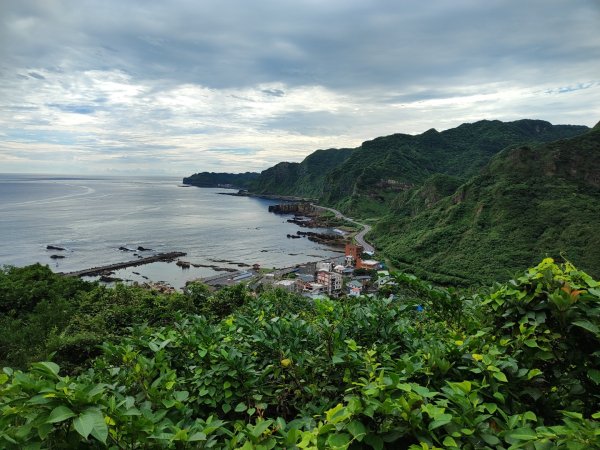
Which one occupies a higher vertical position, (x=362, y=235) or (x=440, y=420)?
(x=440, y=420)

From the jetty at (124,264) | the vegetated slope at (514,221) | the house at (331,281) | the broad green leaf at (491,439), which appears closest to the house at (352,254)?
the vegetated slope at (514,221)

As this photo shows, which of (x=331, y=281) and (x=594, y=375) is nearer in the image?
(x=594, y=375)

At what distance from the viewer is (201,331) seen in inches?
139

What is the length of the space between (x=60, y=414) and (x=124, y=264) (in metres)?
55.4

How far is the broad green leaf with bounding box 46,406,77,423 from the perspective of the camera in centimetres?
146

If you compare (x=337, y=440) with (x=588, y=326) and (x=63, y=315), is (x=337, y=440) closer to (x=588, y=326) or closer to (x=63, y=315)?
(x=588, y=326)

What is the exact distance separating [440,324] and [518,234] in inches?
2064

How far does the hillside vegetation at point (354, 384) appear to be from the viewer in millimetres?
1729

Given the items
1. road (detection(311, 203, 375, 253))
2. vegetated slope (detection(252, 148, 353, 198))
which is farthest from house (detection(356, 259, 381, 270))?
vegetated slope (detection(252, 148, 353, 198))

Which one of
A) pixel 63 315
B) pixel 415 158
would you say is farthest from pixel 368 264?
pixel 415 158

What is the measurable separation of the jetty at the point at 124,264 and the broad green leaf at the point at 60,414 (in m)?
48.5

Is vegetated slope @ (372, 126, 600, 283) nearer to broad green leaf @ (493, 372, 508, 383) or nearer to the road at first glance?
the road

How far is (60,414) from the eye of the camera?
1.50m

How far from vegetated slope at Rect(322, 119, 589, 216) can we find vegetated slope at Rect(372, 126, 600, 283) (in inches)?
1721
